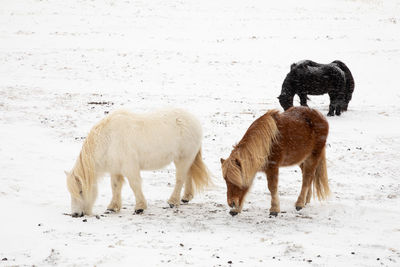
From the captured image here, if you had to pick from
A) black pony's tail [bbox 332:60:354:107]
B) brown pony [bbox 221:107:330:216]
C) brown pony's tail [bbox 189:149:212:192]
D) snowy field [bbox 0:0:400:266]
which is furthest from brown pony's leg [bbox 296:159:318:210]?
black pony's tail [bbox 332:60:354:107]

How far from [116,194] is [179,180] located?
3.44 ft

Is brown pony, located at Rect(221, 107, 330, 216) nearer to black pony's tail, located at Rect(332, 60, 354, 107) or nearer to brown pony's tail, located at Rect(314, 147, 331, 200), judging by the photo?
brown pony's tail, located at Rect(314, 147, 331, 200)

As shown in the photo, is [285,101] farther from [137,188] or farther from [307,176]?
[137,188]

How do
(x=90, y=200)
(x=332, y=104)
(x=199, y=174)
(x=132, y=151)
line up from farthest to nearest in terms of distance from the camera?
1. (x=332, y=104)
2. (x=199, y=174)
3. (x=132, y=151)
4. (x=90, y=200)

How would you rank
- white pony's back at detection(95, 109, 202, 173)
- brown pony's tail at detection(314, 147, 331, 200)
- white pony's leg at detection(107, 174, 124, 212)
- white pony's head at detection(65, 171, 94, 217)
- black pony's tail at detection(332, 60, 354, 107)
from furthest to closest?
black pony's tail at detection(332, 60, 354, 107)
brown pony's tail at detection(314, 147, 331, 200)
white pony's leg at detection(107, 174, 124, 212)
white pony's back at detection(95, 109, 202, 173)
white pony's head at detection(65, 171, 94, 217)

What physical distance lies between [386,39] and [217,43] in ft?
31.2

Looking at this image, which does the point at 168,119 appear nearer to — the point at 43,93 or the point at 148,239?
the point at 148,239

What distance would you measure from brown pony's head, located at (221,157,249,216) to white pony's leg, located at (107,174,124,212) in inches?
69.5

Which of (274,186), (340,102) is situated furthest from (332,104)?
(274,186)

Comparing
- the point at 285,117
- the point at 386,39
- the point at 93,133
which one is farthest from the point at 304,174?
the point at 386,39

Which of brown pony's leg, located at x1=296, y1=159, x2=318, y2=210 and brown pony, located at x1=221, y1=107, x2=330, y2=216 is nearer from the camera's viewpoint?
brown pony, located at x1=221, y1=107, x2=330, y2=216

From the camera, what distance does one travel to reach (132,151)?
271 inches

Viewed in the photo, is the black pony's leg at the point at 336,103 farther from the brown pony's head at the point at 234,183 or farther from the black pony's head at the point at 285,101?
the brown pony's head at the point at 234,183

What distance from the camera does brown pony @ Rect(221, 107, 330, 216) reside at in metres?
6.54
